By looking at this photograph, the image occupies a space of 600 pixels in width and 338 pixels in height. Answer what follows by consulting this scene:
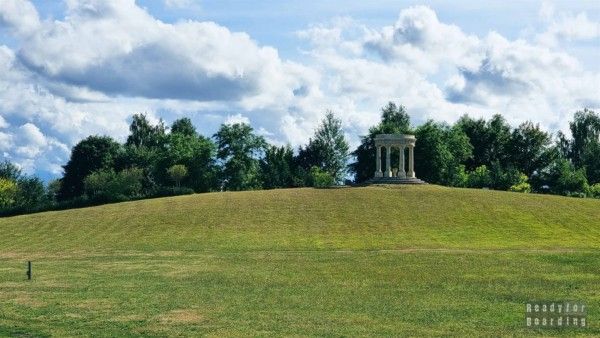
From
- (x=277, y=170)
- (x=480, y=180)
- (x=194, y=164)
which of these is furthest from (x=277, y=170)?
(x=480, y=180)

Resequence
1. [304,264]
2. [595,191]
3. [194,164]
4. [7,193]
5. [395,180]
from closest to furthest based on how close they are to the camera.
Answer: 1. [304,264]
2. [395,180]
3. [7,193]
4. [595,191]
5. [194,164]

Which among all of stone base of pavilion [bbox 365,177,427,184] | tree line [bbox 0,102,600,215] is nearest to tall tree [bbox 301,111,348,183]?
tree line [bbox 0,102,600,215]

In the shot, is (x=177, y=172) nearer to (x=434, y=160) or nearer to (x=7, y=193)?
(x=7, y=193)

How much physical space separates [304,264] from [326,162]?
10850 centimetres

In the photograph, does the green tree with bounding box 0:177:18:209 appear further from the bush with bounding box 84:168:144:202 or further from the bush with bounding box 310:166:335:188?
the bush with bounding box 310:166:335:188

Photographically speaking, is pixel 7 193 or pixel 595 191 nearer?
pixel 7 193

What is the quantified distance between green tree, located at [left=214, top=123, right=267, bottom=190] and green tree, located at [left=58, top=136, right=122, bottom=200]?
1024 inches

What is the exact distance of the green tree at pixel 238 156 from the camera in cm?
14375

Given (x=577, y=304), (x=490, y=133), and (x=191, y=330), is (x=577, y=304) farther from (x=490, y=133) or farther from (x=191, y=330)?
(x=490, y=133)

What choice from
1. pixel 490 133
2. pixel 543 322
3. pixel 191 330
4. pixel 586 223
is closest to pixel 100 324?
pixel 191 330

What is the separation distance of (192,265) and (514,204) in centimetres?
5109

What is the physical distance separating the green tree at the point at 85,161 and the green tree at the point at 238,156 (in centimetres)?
2600

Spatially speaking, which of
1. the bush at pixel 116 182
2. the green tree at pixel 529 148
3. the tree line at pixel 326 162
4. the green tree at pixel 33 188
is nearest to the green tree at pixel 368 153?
the tree line at pixel 326 162

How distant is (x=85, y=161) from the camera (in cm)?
15825
